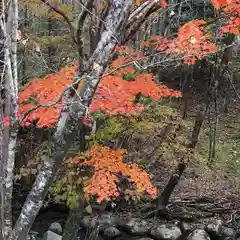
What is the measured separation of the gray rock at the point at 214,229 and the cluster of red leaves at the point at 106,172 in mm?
3863

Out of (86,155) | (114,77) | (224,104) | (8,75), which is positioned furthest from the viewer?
(224,104)

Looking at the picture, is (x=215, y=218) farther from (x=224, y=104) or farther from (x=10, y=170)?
(x=224, y=104)

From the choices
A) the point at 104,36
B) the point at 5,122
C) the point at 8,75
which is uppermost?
the point at 104,36

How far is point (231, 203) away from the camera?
504 inches

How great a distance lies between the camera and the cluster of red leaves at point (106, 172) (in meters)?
8.18

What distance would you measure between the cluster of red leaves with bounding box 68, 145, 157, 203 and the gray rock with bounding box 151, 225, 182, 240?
3245 millimetres

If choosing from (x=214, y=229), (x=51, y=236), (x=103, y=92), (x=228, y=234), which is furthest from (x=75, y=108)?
(x=228, y=234)

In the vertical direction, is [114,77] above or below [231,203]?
above

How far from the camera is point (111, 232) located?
11383 mm

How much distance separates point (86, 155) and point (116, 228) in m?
3.94

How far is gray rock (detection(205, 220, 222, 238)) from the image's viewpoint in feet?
37.3

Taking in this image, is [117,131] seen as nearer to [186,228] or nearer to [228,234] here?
[186,228]

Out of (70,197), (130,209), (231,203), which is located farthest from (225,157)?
(70,197)

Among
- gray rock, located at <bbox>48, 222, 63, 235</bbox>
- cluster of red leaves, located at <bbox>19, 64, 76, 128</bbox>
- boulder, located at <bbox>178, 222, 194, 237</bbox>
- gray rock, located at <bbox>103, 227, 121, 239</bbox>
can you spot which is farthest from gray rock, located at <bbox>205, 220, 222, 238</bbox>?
cluster of red leaves, located at <bbox>19, 64, 76, 128</bbox>
